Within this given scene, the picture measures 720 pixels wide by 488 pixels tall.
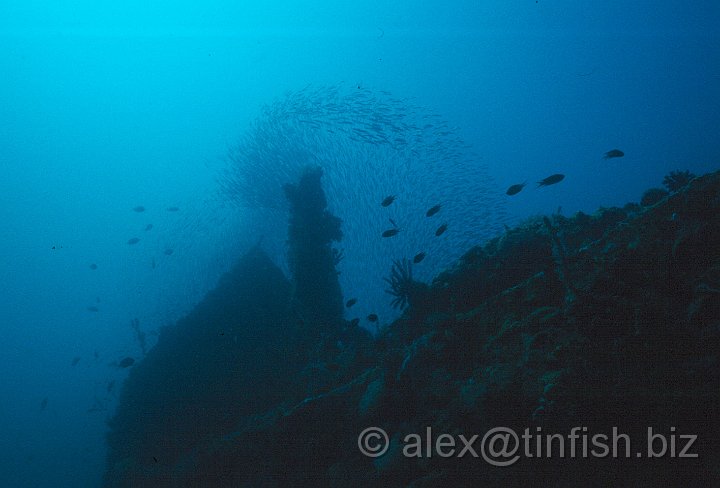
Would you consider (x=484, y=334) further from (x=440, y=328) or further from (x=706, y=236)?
(x=706, y=236)

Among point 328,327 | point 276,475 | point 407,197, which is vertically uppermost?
point 407,197

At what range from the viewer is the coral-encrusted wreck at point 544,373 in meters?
2.67

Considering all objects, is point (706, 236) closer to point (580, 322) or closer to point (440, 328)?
point (580, 322)

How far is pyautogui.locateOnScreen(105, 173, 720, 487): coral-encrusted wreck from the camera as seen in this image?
2666 millimetres

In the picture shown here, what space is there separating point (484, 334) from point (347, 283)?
43.8 ft

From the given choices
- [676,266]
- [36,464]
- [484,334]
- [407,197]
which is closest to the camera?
[676,266]

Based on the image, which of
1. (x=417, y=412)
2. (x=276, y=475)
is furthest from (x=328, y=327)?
(x=417, y=412)

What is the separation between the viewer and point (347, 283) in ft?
58.1

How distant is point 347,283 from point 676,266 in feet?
49.3

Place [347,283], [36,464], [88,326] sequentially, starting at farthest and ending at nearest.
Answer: [88,326], [36,464], [347,283]

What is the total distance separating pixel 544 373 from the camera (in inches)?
129

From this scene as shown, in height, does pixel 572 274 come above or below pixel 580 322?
above

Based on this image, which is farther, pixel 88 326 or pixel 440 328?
pixel 88 326

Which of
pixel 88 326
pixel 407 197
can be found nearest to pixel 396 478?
pixel 407 197
